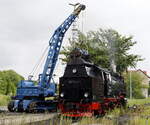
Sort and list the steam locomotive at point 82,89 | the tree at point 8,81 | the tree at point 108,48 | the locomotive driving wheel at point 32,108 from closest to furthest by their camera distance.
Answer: the steam locomotive at point 82,89 → the locomotive driving wheel at point 32,108 → the tree at point 108,48 → the tree at point 8,81

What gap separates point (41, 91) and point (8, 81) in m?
33.5

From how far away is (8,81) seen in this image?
196 ft

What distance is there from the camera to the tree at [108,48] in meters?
40.9

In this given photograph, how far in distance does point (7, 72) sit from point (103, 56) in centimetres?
2981

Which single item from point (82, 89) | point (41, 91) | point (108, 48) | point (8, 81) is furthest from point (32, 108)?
point (8, 81)

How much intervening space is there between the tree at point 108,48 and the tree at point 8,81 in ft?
66.1

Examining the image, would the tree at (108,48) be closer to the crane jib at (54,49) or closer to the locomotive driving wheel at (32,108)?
the crane jib at (54,49)

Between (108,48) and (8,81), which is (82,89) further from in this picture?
(8,81)

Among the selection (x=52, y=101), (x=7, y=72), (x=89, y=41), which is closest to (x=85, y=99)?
(x=52, y=101)

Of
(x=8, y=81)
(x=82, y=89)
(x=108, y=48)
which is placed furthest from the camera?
A: (x=8, y=81)

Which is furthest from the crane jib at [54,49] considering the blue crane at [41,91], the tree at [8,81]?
the tree at [8,81]

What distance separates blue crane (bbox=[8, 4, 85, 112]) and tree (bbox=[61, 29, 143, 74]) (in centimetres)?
992

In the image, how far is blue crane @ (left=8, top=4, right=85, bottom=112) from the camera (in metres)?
26.6

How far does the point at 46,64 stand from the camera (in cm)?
3086
